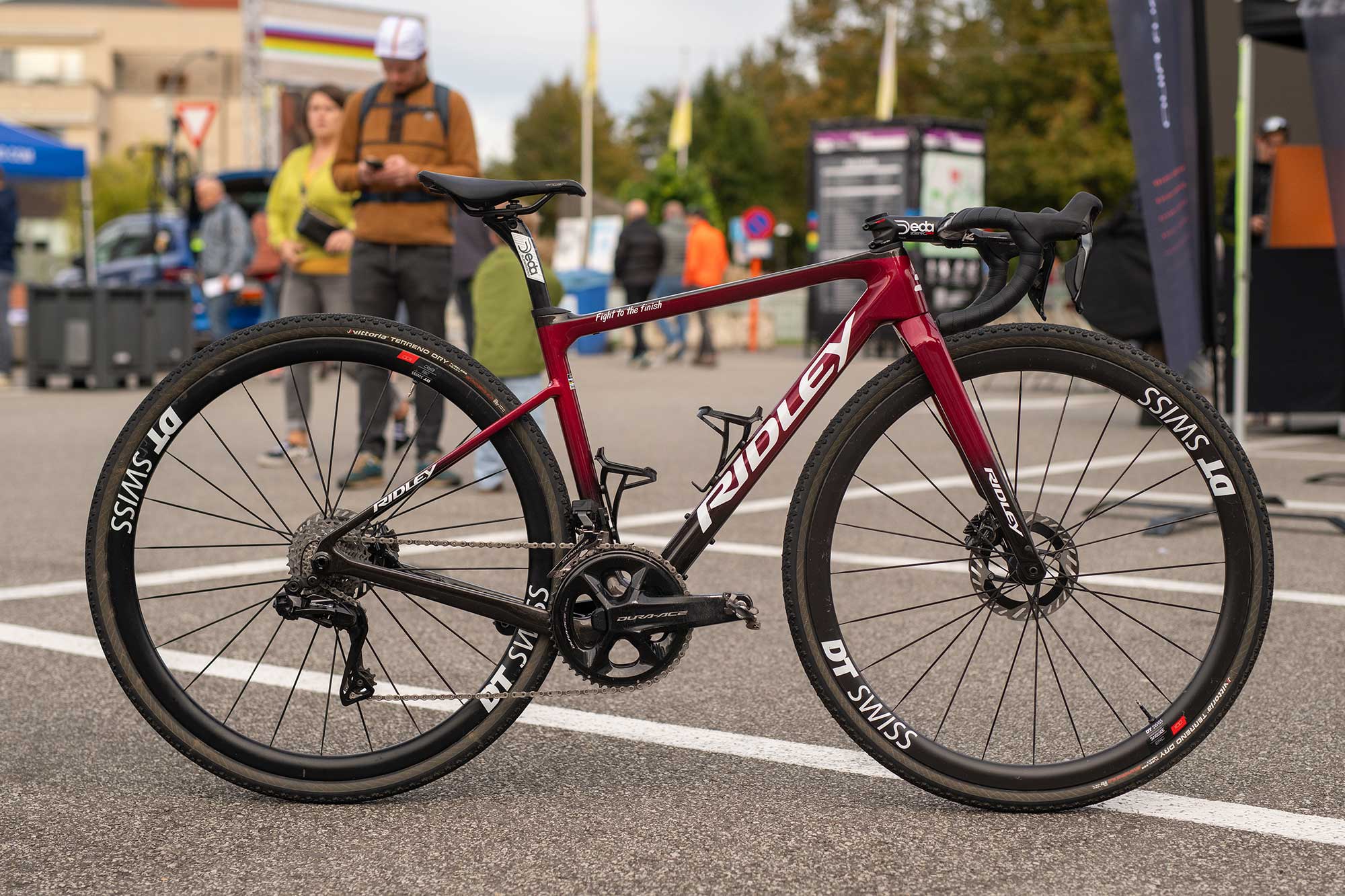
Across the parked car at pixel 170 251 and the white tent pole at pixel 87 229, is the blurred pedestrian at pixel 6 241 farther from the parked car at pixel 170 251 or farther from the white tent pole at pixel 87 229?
the white tent pole at pixel 87 229

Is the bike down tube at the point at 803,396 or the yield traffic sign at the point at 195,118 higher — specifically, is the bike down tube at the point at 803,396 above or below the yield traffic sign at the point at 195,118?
below

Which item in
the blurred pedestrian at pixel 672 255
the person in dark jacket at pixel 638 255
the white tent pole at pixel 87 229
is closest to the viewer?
the white tent pole at pixel 87 229

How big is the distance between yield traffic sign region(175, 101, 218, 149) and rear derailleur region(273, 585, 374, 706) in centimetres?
2053

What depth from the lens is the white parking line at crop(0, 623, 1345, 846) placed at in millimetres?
3145

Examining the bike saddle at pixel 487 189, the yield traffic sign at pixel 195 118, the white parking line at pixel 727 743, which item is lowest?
the white parking line at pixel 727 743

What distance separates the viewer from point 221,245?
14531 mm

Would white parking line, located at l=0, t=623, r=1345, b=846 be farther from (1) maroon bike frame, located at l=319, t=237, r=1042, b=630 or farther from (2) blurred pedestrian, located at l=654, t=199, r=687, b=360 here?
(2) blurred pedestrian, located at l=654, t=199, r=687, b=360

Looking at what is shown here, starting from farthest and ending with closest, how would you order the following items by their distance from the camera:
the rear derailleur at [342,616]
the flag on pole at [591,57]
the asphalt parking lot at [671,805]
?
the flag on pole at [591,57] < the rear derailleur at [342,616] < the asphalt parking lot at [671,805]

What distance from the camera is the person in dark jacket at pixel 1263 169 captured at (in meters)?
10.2

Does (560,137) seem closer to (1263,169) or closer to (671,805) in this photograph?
(1263,169)

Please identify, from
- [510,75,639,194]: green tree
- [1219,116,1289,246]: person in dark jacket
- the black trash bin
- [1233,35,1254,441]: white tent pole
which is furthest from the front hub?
[510,75,639,194]: green tree

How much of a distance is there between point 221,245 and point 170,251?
9089 millimetres

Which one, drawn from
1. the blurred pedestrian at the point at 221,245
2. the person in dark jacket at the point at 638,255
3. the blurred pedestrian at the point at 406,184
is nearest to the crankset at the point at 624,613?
the blurred pedestrian at the point at 406,184

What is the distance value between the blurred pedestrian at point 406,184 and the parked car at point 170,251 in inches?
263
